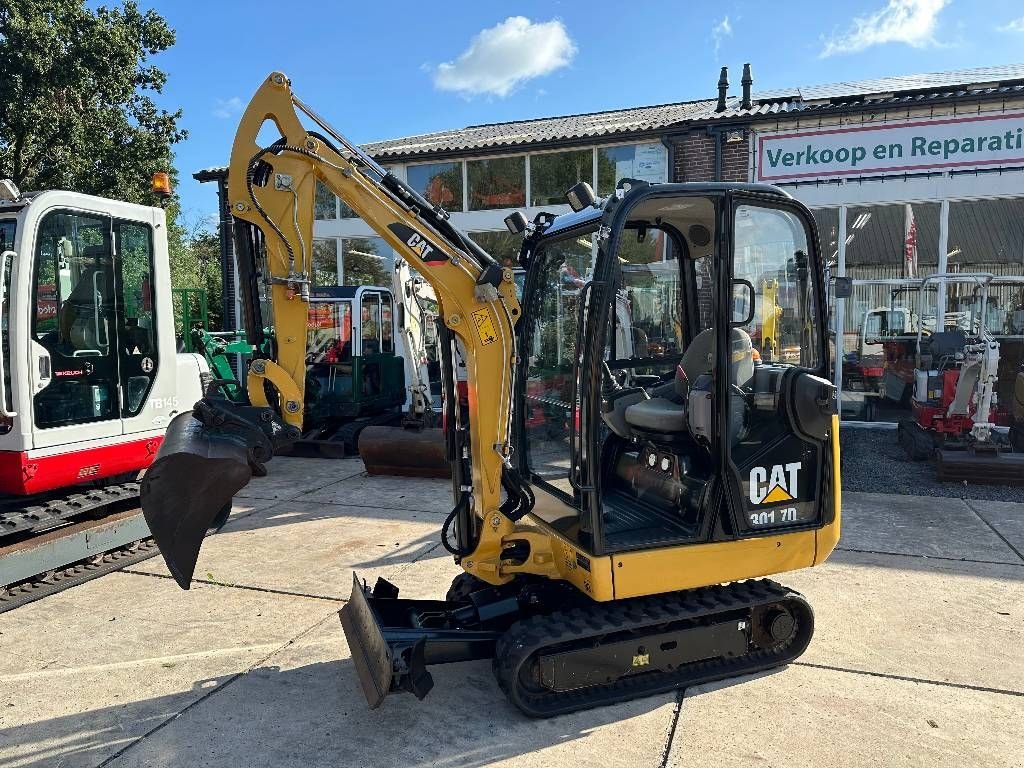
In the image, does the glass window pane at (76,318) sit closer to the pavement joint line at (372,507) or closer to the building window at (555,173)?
the pavement joint line at (372,507)

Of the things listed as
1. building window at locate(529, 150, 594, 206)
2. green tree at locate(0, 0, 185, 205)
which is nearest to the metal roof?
building window at locate(529, 150, 594, 206)

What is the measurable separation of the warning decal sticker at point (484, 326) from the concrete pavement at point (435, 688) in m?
1.72

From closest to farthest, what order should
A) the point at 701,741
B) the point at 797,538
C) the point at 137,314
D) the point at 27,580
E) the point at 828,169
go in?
the point at 701,741 < the point at 797,538 < the point at 27,580 < the point at 137,314 < the point at 828,169

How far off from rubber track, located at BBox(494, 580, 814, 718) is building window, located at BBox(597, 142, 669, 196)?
31.8 feet

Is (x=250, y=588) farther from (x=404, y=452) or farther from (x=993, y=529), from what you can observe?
(x=993, y=529)

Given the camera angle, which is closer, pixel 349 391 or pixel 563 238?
pixel 563 238

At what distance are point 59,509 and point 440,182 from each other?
10046 mm

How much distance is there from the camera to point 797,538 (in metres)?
3.62

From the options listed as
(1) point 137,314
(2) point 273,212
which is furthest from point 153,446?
(2) point 273,212

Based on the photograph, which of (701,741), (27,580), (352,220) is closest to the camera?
(701,741)

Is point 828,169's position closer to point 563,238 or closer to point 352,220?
point 352,220

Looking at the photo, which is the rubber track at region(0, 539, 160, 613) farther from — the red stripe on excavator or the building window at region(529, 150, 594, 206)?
the building window at region(529, 150, 594, 206)

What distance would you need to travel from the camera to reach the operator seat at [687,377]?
3.40 metres

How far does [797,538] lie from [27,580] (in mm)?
4951
